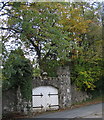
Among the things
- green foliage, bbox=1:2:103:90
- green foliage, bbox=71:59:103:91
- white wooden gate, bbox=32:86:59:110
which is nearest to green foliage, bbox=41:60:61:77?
green foliage, bbox=1:2:103:90

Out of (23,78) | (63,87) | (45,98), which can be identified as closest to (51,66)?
(63,87)

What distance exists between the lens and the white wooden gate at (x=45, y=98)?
12312 mm

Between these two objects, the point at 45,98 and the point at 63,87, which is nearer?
the point at 45,98

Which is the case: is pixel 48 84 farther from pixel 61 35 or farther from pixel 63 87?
pixel 61 35

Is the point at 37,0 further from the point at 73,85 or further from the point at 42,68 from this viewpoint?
the point at 73,85

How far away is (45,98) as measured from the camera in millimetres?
12781

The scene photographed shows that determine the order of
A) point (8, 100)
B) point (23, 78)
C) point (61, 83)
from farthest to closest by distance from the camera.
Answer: point (61, 83) → point (23, 78) → point (8, 100)

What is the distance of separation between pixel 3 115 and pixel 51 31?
16.9 ft

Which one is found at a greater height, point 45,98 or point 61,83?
point 61,83

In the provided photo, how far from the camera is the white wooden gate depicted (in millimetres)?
12312

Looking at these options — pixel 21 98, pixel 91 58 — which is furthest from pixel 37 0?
pixel 91 58

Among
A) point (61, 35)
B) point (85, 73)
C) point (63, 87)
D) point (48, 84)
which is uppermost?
point (61, 35)

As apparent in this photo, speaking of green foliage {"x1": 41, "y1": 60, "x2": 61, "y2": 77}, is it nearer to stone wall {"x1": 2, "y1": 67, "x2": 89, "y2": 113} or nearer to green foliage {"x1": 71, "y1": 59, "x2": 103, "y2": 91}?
stone wall {"x1": 2, "y1": 67, "x2": 89, "y2": 113}

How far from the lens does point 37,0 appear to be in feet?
33.2
